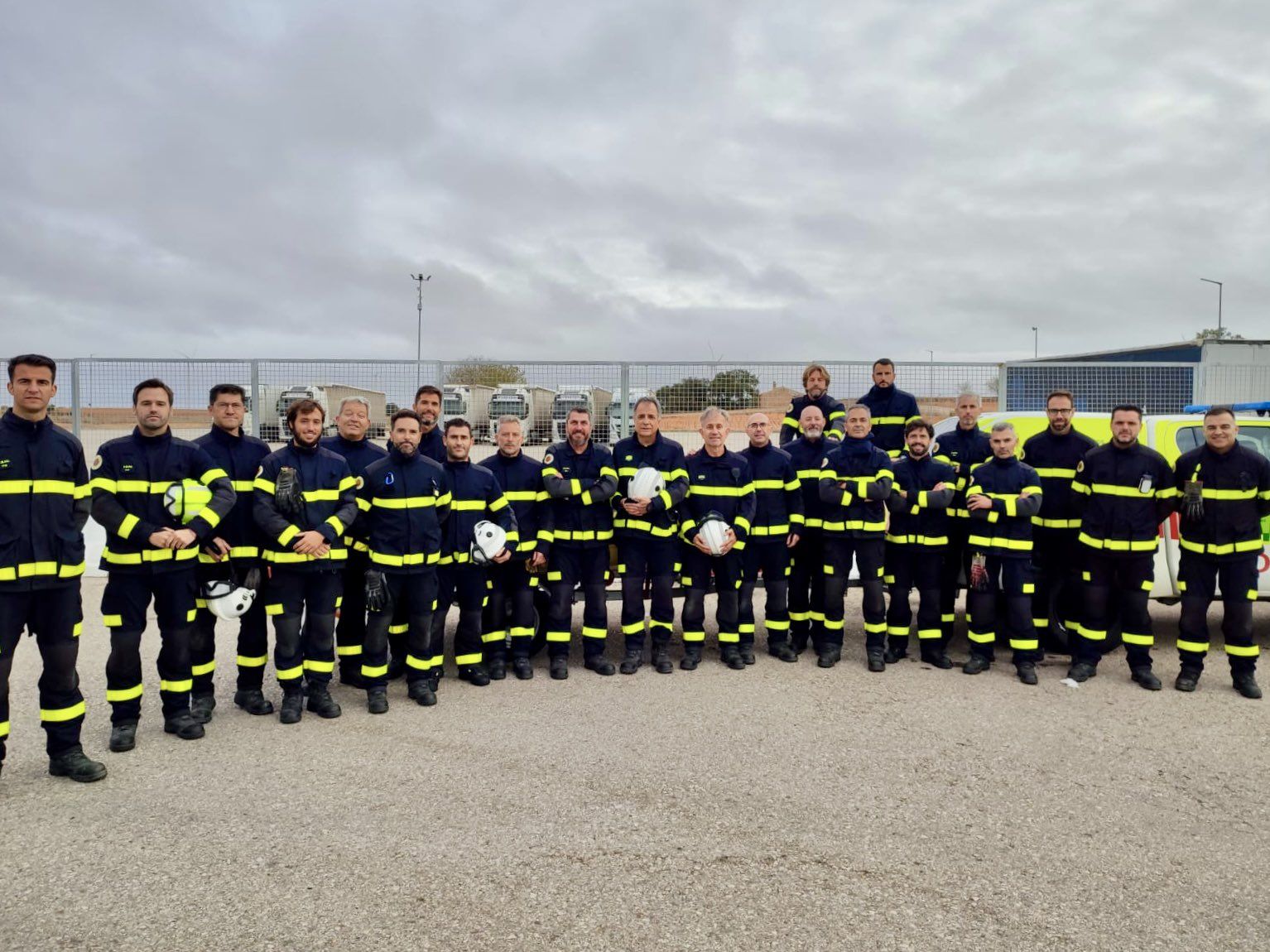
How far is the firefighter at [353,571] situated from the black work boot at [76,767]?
6.04ft

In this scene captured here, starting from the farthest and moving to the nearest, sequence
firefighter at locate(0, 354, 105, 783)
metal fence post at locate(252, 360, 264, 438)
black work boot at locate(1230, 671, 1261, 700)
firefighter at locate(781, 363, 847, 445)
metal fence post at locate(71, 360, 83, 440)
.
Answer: metal fence post at locate(71, 360, 83, 440) → metal fence post at locate(252, 360, 264, 438) → firefighter at locate(781, 363, 847, 445) → black work boot at locate(1230, 671, 1261, 700) → firefighter at locate(0, 354, 105, 783)

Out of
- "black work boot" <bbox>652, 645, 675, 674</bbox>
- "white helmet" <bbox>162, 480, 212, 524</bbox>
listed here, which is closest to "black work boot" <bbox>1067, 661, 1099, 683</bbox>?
"black work boot" <bbox>652, 645, 675, 674</bbox>

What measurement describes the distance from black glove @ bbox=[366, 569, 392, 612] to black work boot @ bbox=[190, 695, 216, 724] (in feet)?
3.56

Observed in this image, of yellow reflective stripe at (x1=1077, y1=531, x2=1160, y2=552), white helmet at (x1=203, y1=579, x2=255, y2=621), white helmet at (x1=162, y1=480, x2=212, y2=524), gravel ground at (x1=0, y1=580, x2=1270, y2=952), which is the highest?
white helmet at (x1=162, y1=480, x2=212, y2=524)

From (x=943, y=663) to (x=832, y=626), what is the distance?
0.87 m

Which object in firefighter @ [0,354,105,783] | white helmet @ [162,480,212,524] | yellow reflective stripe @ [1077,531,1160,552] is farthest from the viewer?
yellow reflective stripe @ [1077,531,1160,552]

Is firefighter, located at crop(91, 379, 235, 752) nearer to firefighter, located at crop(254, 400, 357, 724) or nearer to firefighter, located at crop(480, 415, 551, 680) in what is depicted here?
firefighter, located at crop(254, 400, 357, 724)

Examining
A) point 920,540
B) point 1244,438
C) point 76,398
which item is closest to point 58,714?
point 920,540

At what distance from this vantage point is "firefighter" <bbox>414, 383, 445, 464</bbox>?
653cm

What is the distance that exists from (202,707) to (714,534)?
11.8ft

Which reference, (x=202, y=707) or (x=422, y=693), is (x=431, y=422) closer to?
(x=422, y=693)

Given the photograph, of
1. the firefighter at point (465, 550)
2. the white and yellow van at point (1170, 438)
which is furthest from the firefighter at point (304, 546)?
the white and yellow van at point (1170, 438)

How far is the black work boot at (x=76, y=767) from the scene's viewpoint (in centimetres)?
434

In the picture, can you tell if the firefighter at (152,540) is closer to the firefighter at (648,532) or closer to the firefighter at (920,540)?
the firefighter at (648,532)
